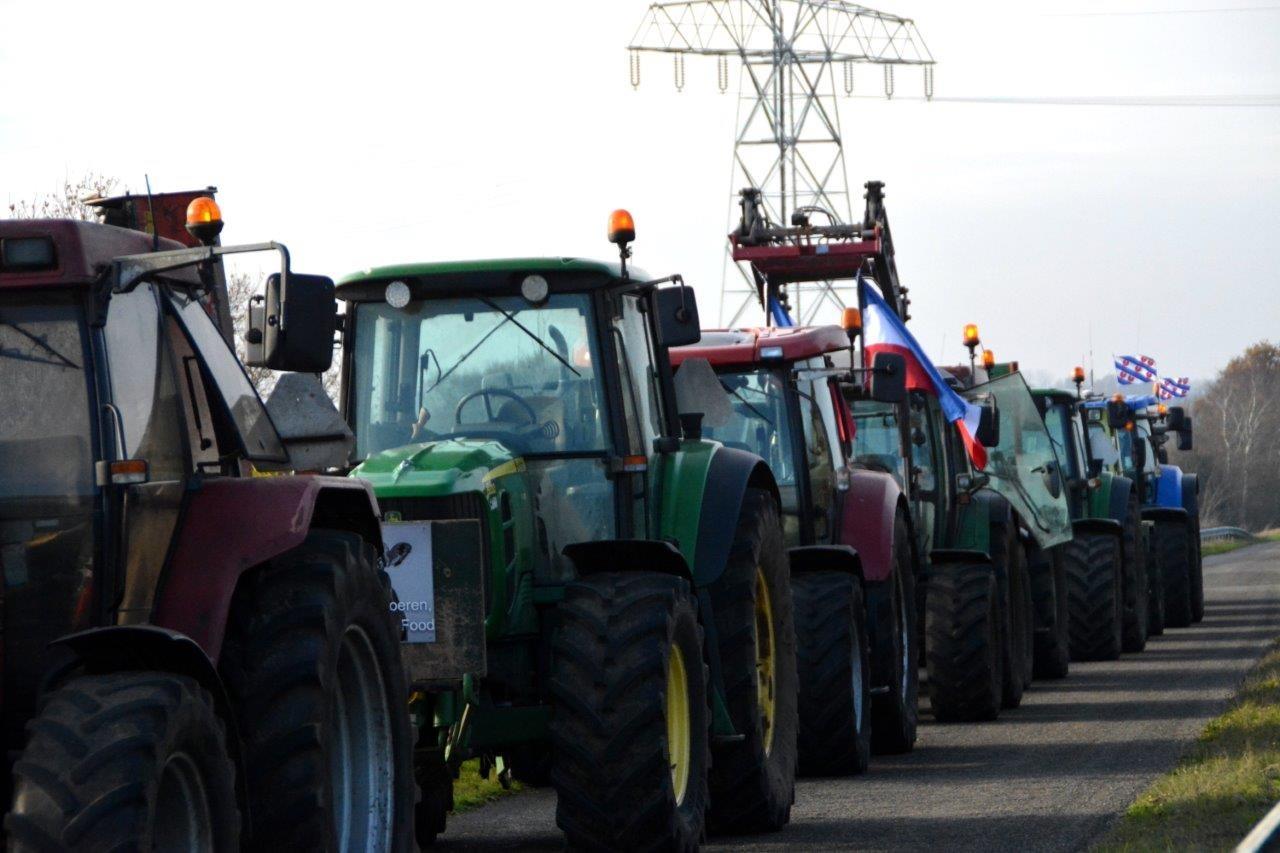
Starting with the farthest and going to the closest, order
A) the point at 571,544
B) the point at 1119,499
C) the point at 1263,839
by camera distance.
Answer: the point at 1119,499, the point at 571,544, the point at 1263,839

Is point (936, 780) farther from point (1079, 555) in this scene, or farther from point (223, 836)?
point (1079, 555)

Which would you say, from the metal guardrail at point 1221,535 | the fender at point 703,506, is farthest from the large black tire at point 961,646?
the metal guardrail at point 1221,535

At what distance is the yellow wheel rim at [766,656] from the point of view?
9297mm

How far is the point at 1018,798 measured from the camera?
30.9 feet

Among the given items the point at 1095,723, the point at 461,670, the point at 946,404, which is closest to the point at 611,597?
the point at 461,670

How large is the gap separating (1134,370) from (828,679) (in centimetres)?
5239

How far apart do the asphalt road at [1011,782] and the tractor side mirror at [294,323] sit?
358 cm

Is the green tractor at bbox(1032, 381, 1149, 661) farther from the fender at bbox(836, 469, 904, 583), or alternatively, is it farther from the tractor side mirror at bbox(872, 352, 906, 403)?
the tractor side mirror at bbox(872, 352, 906, 403)

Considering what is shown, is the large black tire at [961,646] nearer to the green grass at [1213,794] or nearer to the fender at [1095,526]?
the green grass at [1213,794]

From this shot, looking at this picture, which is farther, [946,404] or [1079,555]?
[1079,555]

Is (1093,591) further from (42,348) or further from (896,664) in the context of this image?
(42,348)

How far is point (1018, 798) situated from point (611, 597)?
278 centimetres

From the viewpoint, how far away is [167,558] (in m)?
5.48

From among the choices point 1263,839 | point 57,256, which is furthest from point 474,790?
point 57,256
